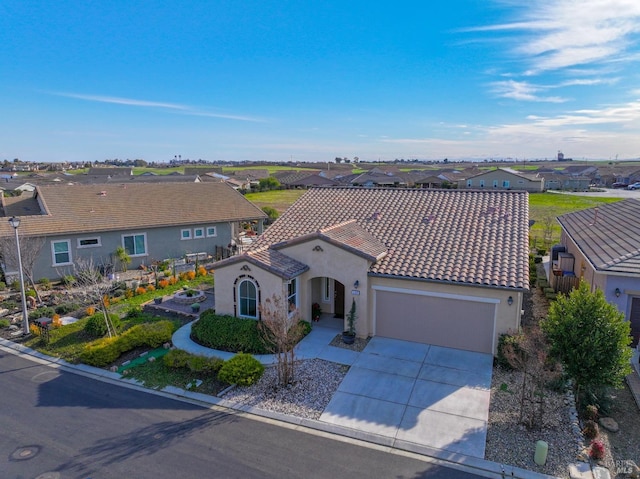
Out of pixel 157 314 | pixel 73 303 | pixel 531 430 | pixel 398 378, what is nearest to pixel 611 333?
pixel 531 430

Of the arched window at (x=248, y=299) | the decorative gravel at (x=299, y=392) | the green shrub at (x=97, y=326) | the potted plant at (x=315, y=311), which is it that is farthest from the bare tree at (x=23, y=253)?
the decorative gravel at (x=299, y=392)

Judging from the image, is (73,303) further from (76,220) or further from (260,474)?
(260,474)

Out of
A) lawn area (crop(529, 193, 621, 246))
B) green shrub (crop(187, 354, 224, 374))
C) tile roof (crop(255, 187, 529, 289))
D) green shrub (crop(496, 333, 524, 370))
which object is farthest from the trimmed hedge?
lawn area (crop(529, 193, 621, 246))

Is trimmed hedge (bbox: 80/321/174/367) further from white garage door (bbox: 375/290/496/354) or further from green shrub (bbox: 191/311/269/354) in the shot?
white garage door (bbox: 375/290/496/354)

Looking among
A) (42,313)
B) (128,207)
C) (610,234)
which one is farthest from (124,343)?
(610,234)

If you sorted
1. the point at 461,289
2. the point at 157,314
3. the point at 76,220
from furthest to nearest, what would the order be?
the point at 76,220 < the point at 157,314 < the point at 461,289

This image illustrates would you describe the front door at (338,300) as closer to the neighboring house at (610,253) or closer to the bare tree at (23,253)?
the neighboring house at (610,253)

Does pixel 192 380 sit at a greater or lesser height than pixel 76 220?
lesser
